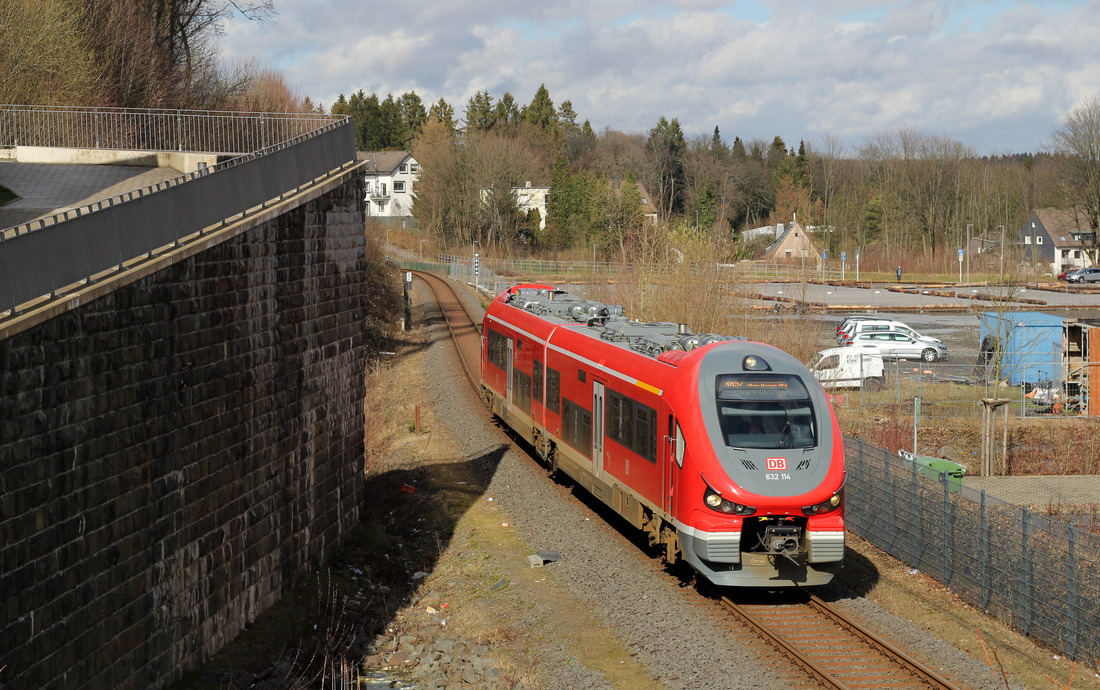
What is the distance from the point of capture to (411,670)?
40.1 feet

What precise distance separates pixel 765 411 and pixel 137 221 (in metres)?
7.49

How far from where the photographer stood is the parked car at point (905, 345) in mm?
38000

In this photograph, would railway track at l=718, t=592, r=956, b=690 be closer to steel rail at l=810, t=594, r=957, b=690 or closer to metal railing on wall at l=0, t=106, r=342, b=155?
steel rail at l=810, t=594, r=957, b=690

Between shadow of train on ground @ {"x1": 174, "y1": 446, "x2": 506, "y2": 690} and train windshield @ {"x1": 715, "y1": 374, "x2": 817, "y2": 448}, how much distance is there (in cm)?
528

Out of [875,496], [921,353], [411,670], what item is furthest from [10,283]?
[921,353]

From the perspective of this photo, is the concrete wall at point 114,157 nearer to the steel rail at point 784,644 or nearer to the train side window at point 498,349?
the train side window at point 498,349

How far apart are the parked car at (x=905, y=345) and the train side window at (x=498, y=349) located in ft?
57.3

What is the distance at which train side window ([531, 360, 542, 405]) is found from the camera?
20.5m

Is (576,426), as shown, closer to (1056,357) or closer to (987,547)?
(987,547)

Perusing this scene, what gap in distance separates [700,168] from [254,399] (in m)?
94.5

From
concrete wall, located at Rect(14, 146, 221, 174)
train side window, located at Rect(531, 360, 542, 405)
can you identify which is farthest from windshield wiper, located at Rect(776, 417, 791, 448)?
concrete wall, located at Rect(14, 146, 221, 174)

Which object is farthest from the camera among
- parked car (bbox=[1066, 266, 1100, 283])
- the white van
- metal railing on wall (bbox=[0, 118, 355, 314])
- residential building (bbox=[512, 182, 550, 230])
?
residential building (bbox=[512, 182, 550, 230])

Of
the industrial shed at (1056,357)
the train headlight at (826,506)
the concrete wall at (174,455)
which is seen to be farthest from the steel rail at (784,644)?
the industrial shed at (1056,357)

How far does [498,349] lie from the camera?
24656 mm
